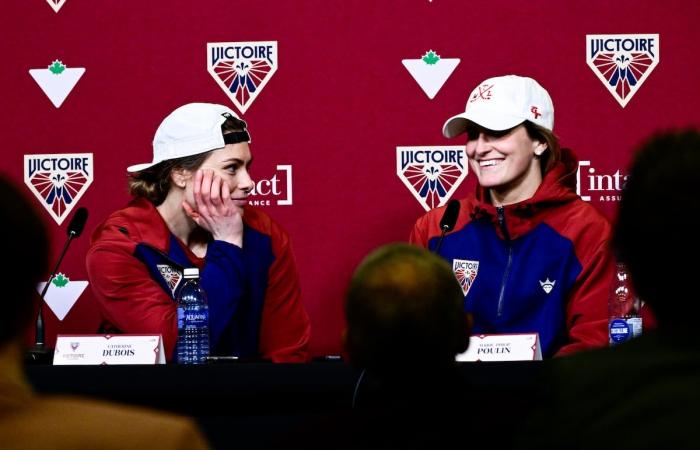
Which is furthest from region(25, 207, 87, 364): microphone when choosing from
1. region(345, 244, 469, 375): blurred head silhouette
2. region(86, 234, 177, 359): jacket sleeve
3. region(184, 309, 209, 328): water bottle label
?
region(345, 244, 469, 375): blurred head silhouette

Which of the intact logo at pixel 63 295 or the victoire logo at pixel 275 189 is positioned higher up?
the victoire logo at pixel 275 189

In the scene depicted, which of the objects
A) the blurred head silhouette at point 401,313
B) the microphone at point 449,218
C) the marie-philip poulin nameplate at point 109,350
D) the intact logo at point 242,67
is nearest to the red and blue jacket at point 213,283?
the marie-philip poulin nameplate at point 109,350

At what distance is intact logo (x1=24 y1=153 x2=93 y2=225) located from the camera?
12.7 ft

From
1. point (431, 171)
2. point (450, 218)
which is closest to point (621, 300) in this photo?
point (450, 218)

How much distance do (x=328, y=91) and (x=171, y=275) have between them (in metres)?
1.09

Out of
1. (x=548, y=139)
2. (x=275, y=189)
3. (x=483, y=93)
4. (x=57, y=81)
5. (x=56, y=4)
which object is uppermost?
(x=56, y=4)

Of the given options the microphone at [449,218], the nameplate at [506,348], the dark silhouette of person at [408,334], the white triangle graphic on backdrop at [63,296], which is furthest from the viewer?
the white triangle graphic on backdrop at [63,296]

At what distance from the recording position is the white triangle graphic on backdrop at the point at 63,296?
12.6 ft

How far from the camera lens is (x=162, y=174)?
3186mm

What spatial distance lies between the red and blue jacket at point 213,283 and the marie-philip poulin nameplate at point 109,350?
0.29 m

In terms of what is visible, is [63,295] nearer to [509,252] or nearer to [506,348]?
[509,252]

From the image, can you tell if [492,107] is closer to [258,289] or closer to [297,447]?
[258,289]

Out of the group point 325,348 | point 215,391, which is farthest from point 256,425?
point 325,348

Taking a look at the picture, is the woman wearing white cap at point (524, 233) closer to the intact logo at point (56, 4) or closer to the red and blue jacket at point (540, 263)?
the red and blue jacket at point (540, 263)
